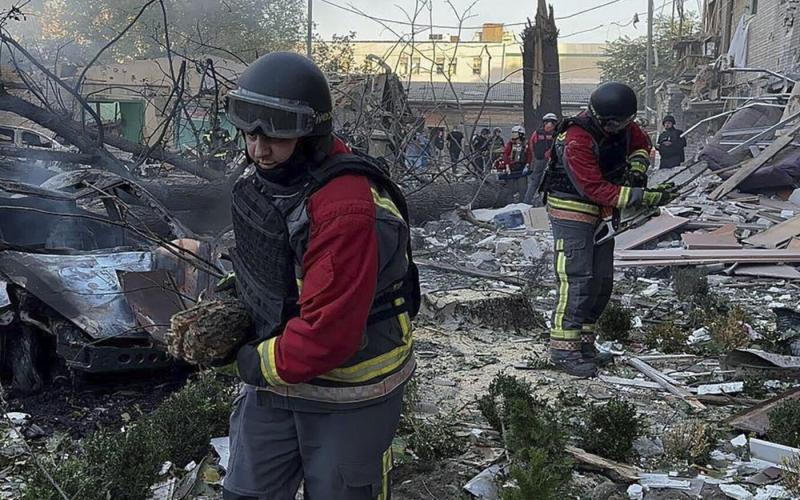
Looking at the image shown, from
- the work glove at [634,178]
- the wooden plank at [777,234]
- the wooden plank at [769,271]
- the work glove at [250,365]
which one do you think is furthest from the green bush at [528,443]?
the wooden plank at [777,234]

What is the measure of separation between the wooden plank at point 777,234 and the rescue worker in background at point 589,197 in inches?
180

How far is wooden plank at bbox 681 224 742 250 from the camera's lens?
9359 millimetres

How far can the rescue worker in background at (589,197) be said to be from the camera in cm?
509

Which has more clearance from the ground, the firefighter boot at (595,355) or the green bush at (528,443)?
the green bush at (528,443)

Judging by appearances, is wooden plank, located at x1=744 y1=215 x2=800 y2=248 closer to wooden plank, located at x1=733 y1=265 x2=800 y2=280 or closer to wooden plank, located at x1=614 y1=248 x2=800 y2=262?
wooden plank, located at x1=614 y1=248 x2=800 y2=262

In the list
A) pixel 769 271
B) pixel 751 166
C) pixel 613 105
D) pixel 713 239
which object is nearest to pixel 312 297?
pixel 613 105

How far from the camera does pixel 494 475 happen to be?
356 centimetres

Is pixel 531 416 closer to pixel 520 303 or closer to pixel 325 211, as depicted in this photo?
pixel 325 211

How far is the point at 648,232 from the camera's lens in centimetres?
1020

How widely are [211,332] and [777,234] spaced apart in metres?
8.62

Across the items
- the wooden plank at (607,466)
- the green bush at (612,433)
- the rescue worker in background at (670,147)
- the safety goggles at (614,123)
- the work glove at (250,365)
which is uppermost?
the safety goggles at (614,123)

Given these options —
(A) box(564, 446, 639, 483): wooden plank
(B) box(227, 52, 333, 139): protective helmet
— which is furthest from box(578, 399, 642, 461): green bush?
(B) box(227, 52, 333, 139): protective helmet

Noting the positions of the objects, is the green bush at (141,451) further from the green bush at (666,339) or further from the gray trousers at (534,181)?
the gray trousers at (534,181)

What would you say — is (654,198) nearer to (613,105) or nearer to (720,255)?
(613,105)
